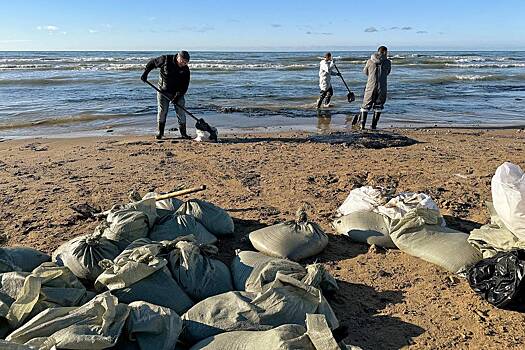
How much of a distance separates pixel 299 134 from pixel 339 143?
1.17m

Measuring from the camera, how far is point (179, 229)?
3.59m

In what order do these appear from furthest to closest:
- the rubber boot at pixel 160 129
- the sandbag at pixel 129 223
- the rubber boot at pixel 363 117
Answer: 1. the rubber boot at pixel 363 117
2. the rubber boot at pixel 160 129
3. the sandbag at pixel 129 223

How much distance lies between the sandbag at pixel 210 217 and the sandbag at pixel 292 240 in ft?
0.91

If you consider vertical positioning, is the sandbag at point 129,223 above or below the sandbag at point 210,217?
above

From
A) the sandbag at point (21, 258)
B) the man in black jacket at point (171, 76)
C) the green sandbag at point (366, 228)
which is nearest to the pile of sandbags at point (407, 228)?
the green sandbag at point (366, 228)

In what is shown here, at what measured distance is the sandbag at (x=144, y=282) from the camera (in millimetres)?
2611

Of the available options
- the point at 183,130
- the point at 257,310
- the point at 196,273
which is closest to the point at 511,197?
the point at 257,310

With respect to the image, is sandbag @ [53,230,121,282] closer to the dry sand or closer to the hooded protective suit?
the dry sand

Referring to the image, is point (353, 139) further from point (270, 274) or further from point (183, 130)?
point (270, 274)

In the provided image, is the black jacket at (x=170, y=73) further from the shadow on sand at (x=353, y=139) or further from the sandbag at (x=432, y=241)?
the sandbag at (x=432, y=241)

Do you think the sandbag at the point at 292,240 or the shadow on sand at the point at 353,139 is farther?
the shadow on sand at the point at 353,139

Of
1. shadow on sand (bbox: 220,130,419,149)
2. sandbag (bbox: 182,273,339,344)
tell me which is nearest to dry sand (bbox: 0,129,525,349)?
shadow on sand (bbox: 220,130,419,149)

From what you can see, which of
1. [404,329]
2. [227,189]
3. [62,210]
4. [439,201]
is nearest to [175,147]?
[227,189]

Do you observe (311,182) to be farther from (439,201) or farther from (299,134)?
(299,134)
